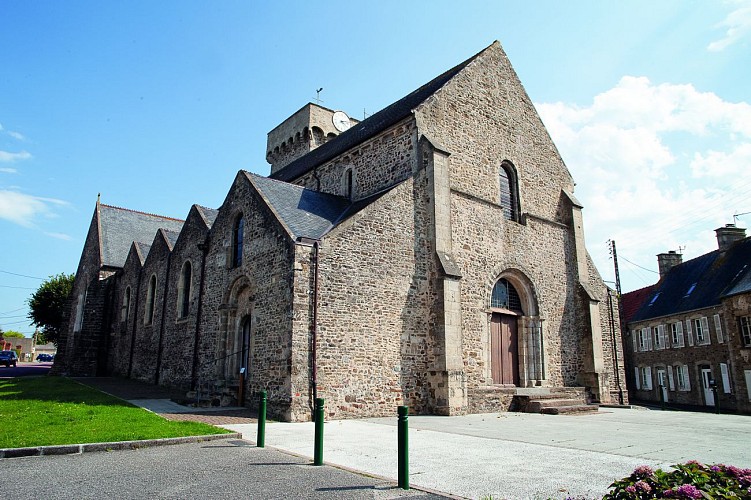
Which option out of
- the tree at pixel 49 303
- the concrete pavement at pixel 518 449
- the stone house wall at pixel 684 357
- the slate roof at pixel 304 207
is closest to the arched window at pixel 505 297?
the concrete pavement at pixel 518 449

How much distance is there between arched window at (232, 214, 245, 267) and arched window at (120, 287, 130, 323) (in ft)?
42.4

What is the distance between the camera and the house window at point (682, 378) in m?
29.4

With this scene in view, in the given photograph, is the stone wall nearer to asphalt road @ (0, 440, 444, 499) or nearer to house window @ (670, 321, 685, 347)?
asphalt road @ (0, 440, 444, 499)

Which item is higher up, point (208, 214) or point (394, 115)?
point (394, 115)

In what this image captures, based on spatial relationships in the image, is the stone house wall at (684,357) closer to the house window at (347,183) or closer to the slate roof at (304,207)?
the house window at (347,183)

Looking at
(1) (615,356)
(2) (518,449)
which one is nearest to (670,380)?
(1) (615,356)

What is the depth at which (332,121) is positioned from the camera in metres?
33.5

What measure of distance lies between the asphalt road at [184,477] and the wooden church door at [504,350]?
35.1 ft

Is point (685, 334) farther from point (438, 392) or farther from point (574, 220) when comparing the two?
point (438, 392)

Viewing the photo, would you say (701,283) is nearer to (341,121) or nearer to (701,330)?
(701,330)

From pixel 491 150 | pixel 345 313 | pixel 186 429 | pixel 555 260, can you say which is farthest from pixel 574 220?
pixel 186 429

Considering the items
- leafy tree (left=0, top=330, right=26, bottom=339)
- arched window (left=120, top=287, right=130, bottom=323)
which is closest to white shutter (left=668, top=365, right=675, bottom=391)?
arched window (left=120, top=287, right=130, bottom=323)

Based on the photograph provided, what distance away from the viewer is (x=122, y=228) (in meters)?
31.9

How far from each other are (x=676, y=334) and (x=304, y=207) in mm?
26449
